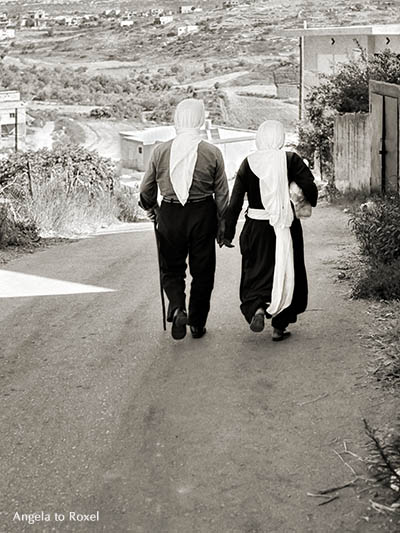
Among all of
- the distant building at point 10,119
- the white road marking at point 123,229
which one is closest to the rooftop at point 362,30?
the distant building at point 10,119

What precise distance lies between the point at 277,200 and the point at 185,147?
824mm

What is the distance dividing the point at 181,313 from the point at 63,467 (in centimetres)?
248

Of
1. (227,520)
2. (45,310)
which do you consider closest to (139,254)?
(45,310)

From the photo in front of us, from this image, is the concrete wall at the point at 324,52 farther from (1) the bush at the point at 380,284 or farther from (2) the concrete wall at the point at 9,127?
(1) the bush at the point at 380,284

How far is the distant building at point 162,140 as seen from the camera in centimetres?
4716

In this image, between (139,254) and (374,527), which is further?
(139,254)

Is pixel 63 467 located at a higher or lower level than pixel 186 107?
lower

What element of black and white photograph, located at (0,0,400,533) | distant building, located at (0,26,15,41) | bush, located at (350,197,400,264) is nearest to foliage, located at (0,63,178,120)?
distant building, located at (0,26,15,41)

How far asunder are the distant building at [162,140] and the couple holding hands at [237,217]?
3835 centimetres

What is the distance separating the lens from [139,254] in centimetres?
1266

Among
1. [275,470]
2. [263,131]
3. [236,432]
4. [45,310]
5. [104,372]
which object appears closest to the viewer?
[275,470]

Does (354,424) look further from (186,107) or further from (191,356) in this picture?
(186,107)

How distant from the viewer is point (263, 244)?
7465 millimetres

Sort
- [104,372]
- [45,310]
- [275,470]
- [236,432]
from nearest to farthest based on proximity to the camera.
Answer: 1. [275,470]
2. [236,432]
3. [104,372]
4. [45,310]
